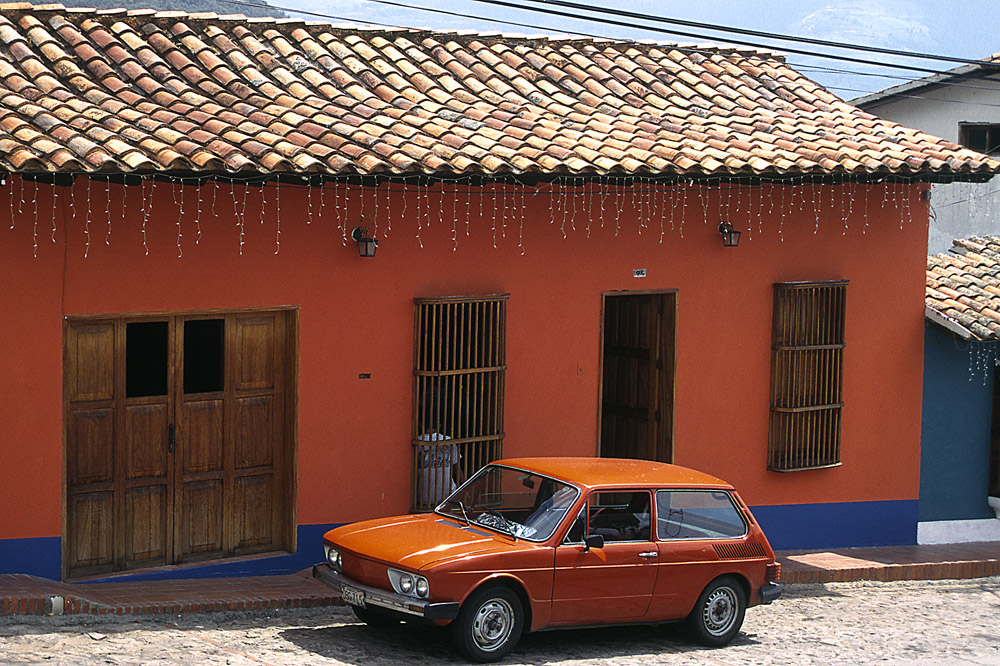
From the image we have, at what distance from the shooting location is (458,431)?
1103 cm

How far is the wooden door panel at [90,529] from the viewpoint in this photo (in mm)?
9430

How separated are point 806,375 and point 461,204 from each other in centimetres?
406

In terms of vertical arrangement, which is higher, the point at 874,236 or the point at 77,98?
the point at 77,98

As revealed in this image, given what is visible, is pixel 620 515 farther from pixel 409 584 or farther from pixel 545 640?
pixel 409 584

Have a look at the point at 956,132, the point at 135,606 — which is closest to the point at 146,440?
the point at 135,606

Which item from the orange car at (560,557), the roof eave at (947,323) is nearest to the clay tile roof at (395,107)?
the roof eave at (947,323)

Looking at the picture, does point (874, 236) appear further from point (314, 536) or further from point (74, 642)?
point (74, 642)

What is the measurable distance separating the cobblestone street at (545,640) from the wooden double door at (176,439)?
111cm

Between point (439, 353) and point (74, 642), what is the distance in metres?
3.97

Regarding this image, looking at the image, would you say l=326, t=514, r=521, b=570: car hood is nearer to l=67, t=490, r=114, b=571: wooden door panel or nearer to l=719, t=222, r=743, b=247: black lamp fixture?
l=67, t=490, r=114, b=571: wooden door panel

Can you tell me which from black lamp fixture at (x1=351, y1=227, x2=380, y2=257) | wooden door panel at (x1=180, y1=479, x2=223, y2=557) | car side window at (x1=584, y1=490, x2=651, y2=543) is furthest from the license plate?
black lamp fixture at (x1=351, y1=227, x2=380, y2=257)

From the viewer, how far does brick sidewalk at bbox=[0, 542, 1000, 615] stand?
28.2 ft

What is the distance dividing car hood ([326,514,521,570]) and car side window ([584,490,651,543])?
65 centimetres

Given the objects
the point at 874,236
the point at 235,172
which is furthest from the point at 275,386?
the point at 874,236
